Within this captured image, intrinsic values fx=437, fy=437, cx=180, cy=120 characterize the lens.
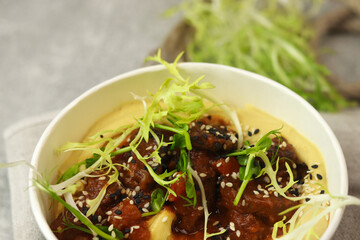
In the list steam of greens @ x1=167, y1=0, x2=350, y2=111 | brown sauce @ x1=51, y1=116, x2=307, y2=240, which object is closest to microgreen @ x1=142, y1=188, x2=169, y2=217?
brown sauce @ x1=51, y1=116, x2=307, y2=240

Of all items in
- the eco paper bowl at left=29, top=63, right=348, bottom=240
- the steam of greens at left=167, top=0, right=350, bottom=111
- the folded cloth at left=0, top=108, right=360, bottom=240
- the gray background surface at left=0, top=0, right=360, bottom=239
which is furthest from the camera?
the gray background surface at left=0, top=0, right=360, bottom=239

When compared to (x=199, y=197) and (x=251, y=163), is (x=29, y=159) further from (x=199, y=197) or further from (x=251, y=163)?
(x=251, y=163)

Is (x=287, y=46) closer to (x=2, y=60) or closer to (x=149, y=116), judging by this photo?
(x=149, y=116)

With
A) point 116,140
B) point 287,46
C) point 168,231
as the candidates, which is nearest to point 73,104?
point 116,140

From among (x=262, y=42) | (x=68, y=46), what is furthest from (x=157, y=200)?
(x=68, y=46)

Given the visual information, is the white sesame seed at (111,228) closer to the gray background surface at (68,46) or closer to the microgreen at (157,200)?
the microgreen at (157,200)

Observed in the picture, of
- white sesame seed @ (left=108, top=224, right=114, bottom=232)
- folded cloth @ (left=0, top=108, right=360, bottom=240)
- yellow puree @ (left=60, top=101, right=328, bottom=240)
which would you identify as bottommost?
folded cloth @ (left=0, top=108, right=360, bottom=240)

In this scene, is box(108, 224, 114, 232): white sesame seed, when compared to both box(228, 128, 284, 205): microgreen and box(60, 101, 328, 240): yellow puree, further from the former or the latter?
box(228, 128, 284, 205): microgreen
